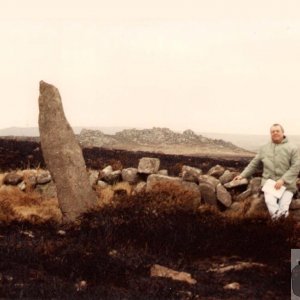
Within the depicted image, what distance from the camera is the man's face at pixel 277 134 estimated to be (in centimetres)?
895

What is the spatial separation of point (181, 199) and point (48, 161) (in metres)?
2.22

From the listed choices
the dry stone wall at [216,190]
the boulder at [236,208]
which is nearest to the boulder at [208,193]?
the dry stone wall at [216,190]

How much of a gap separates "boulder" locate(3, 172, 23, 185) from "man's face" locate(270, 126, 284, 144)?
5.41m

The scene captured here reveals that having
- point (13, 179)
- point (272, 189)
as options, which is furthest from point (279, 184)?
point (13, 179)

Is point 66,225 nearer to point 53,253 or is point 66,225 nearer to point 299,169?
point 53,253

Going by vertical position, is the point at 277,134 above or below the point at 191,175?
above

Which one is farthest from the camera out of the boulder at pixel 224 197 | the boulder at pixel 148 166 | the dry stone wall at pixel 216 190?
the boulder at pixel 148 166

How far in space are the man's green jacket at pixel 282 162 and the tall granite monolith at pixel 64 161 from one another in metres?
2.80

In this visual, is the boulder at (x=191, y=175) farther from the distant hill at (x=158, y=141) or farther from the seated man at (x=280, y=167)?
the distant hill at (x=158, y=141)

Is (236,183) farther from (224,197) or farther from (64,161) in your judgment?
(64,161)

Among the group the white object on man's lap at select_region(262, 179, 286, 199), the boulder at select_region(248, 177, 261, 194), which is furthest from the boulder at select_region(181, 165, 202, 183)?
the white object on man's lap at select_region(262, 179, 286, 199)

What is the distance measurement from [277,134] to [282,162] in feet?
1.42

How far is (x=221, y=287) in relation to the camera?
237 inches

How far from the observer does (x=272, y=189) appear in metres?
8.86
